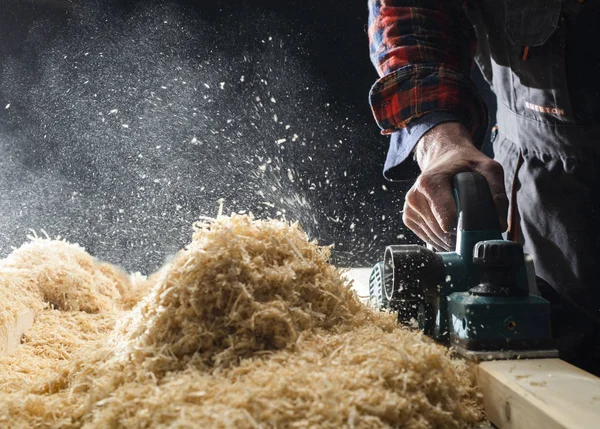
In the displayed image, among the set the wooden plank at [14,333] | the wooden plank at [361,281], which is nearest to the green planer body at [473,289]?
the wooden plank at [361,281]

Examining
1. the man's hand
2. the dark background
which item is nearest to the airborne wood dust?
the man's hand

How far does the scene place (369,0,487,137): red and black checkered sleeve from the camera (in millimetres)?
1742

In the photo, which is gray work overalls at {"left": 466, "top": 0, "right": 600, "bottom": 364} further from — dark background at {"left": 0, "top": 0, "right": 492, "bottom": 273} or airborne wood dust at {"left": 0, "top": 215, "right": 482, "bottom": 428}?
dark background at {"left": 0, "top": 0, "right": 492, "bottom": 273}

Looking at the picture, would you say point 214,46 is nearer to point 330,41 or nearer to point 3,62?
point 330,41

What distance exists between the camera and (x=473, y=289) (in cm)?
109

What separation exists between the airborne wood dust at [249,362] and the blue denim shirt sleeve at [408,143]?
74 cm

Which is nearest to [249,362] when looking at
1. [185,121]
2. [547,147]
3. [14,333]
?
[14,333]

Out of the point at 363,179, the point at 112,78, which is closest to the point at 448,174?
the point at 363,179

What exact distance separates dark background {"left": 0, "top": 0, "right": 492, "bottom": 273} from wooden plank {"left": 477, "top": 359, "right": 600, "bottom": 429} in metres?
2.53

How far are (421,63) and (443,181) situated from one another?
584mm

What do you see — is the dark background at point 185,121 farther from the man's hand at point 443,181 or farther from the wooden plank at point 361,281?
the man's hand at point 443,181

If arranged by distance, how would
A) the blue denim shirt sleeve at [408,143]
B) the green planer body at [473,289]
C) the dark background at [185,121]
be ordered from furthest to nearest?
the dark background at [185,121]
the blue denim shirt sleeve at [408,143]
the green planer body at [473,289]

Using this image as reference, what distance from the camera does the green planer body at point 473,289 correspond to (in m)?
1.03

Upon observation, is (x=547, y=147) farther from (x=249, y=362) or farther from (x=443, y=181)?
(x=249, y=362)
